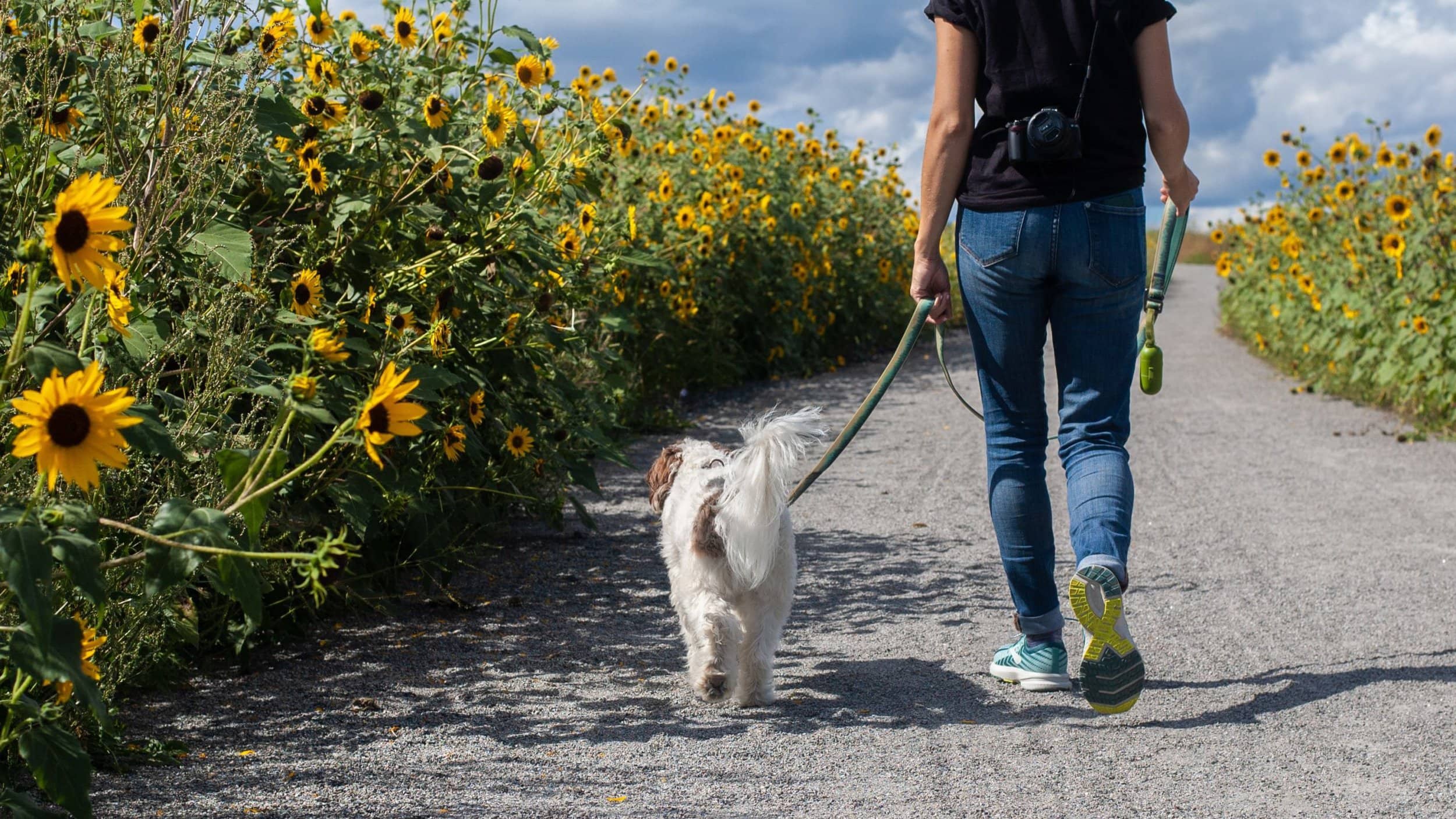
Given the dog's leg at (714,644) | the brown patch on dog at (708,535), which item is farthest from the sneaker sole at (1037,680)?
the brown patch on dog at (708,535)

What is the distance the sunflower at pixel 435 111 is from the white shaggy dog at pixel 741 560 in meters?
1.42

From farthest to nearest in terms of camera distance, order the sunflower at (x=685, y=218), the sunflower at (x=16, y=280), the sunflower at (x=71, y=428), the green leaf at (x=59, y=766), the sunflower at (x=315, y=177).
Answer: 1. the sunflower at (x=685, y=218)
2. the sunflower at (x=315, y=177)
3. the sunflower at (x=16, y=280)
4. the green leaf at (x=59, y=766)
5. the sunflower at (x=71, y=428)

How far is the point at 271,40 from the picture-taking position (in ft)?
11.9

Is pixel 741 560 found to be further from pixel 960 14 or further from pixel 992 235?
pixel 960 14

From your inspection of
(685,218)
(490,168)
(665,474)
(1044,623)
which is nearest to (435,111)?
(490,168)

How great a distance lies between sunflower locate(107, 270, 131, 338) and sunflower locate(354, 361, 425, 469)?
26.7 inches

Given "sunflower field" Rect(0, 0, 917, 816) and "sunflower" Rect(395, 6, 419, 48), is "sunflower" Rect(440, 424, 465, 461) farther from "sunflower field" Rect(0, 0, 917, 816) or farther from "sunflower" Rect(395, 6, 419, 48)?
"sunflower" Rect(395, 6, 419, 48)

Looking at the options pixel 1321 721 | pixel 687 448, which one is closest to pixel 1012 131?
pixel 687 448

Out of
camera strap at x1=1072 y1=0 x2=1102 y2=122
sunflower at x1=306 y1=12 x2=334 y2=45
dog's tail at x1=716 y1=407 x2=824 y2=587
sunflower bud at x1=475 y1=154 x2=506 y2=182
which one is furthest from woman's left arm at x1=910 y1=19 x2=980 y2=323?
sunflower at x1=306 y1=12 x2=334 y2=45

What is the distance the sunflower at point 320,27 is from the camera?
4066mm

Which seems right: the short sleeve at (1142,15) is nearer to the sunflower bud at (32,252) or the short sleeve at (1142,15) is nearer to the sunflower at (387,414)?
the sunflower at (387,414)

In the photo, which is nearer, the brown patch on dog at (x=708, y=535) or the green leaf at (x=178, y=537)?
the green leaf at (x=178, y=537)

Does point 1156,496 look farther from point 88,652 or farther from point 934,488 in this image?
point 88,652

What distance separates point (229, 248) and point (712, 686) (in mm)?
1706
